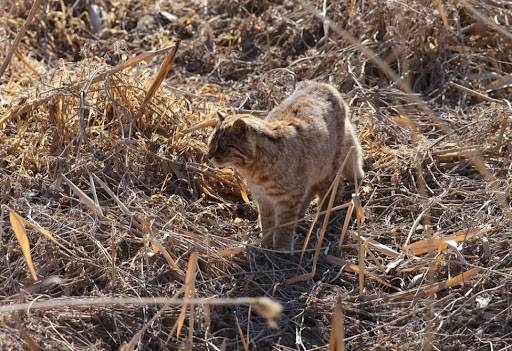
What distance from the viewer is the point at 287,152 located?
607 cm

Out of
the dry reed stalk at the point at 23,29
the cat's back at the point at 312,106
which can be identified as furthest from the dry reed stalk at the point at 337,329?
the dry reed stalk at the point at 23,29

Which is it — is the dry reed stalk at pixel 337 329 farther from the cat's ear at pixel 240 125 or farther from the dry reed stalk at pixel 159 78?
the dry reed stalk at pixel 159 78

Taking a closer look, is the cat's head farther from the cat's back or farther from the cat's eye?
the cat's back

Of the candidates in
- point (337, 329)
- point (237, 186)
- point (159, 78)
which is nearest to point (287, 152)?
point (237, 186)

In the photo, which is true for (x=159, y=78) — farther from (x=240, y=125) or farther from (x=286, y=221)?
(x=286, y=221)

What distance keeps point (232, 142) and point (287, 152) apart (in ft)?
1.35

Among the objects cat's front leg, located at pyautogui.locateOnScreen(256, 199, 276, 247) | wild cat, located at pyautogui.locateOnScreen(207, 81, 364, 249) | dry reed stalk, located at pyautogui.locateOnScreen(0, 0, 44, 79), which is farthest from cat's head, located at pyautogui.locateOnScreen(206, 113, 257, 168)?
dry reed stalk, located at pyautogui.locateOnScreen(0, 0, 44, 79)

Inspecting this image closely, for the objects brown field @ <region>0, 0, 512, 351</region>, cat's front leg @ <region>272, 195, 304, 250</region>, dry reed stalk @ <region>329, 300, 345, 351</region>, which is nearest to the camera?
Result: dry reed stalk @ <region>329, 300, 345, 351</region>

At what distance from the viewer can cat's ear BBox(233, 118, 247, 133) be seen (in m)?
5.80

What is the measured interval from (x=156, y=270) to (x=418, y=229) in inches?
67.8

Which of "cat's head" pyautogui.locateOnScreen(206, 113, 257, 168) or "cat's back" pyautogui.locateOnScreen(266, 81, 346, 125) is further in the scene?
"cat's back" pyautogui.locateOnScreen(266, 81, 346, 125)

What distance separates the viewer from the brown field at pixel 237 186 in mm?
5426

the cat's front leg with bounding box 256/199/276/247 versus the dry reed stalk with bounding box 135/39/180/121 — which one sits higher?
the dry reed stalk with bounding box 135/39/180/121

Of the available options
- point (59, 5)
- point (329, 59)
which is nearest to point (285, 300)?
point (329, 59)
